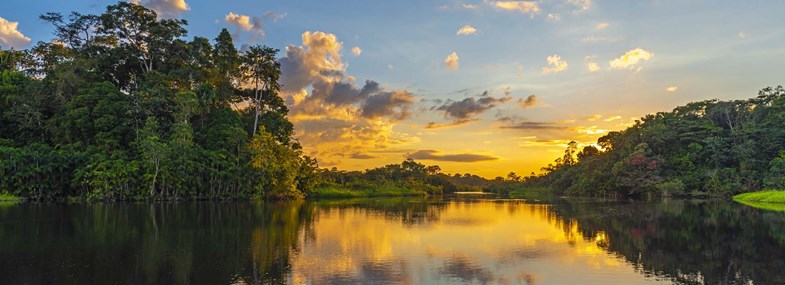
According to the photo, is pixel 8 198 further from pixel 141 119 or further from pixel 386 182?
pixel 386 182

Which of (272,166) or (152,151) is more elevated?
(152,151)

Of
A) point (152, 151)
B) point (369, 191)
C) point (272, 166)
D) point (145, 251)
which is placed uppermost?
point (152, 151)

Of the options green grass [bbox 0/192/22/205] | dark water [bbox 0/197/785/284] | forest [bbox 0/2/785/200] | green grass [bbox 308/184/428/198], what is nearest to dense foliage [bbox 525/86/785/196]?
forest [bbox 0/2/785/200]

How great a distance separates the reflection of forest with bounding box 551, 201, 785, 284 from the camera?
50.0ft

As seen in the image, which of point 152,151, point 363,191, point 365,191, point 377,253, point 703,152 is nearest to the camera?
point 377,253

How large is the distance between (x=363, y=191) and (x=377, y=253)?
7310 cm

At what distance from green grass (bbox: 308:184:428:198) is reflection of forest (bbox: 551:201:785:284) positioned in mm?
49711

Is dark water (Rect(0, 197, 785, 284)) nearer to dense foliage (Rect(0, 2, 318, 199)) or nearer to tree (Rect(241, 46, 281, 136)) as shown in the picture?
dense foliage (Rect(0, 2, 318, 199))

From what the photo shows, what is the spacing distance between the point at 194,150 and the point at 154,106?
7271 mm

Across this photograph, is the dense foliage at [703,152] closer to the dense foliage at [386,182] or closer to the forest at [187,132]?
the forest at [187,132]

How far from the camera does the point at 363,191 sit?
300ft

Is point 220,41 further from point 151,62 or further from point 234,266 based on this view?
point 234,266

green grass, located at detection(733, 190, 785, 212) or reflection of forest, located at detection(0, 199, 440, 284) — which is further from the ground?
green grass, located at detection(733, 190, 785, 212)

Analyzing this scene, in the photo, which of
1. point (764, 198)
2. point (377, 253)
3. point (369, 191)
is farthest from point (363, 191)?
point (377, 253)
